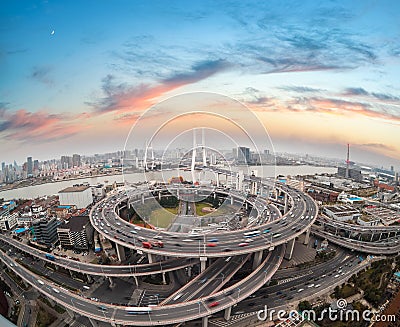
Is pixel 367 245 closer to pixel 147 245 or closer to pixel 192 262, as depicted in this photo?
pixel 192 262

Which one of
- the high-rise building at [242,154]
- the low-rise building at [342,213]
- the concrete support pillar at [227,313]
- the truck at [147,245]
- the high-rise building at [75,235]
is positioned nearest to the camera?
the concrete support pillar at [227,313]

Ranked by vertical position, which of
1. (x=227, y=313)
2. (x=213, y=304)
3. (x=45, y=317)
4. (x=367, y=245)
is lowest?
(x=227, y=313)

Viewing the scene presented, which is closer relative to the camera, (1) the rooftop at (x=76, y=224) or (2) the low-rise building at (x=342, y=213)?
(1) the rooftop at (x=76, y=224)

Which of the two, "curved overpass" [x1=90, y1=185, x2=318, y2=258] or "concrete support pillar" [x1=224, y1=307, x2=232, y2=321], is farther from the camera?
"curved overpass" [x1=90, y1=185, x2=318, y2=258]

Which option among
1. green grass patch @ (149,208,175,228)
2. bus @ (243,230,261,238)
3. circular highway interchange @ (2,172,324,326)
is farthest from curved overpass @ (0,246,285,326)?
green grass patch @ (149,208,175,228)

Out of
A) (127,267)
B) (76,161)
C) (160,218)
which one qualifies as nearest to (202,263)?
(127,267)

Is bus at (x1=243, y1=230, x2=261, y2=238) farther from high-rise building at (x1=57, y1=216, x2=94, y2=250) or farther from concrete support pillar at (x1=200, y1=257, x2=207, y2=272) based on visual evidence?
high-rise building at (x1=57, y1=216, x2=94, y2=250)

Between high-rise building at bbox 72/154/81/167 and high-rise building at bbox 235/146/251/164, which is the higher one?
high-rise building at bbox 235/146/251/164

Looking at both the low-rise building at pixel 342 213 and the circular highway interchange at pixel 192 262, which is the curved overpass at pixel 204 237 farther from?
the low-rise building at pixel 342 213

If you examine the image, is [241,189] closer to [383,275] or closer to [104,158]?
[383,275]

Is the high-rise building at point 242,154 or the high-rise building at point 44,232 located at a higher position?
the high-rise building at point 242,154

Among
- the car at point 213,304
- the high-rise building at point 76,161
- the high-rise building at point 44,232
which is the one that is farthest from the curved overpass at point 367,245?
the high-rise building at point 76,161
